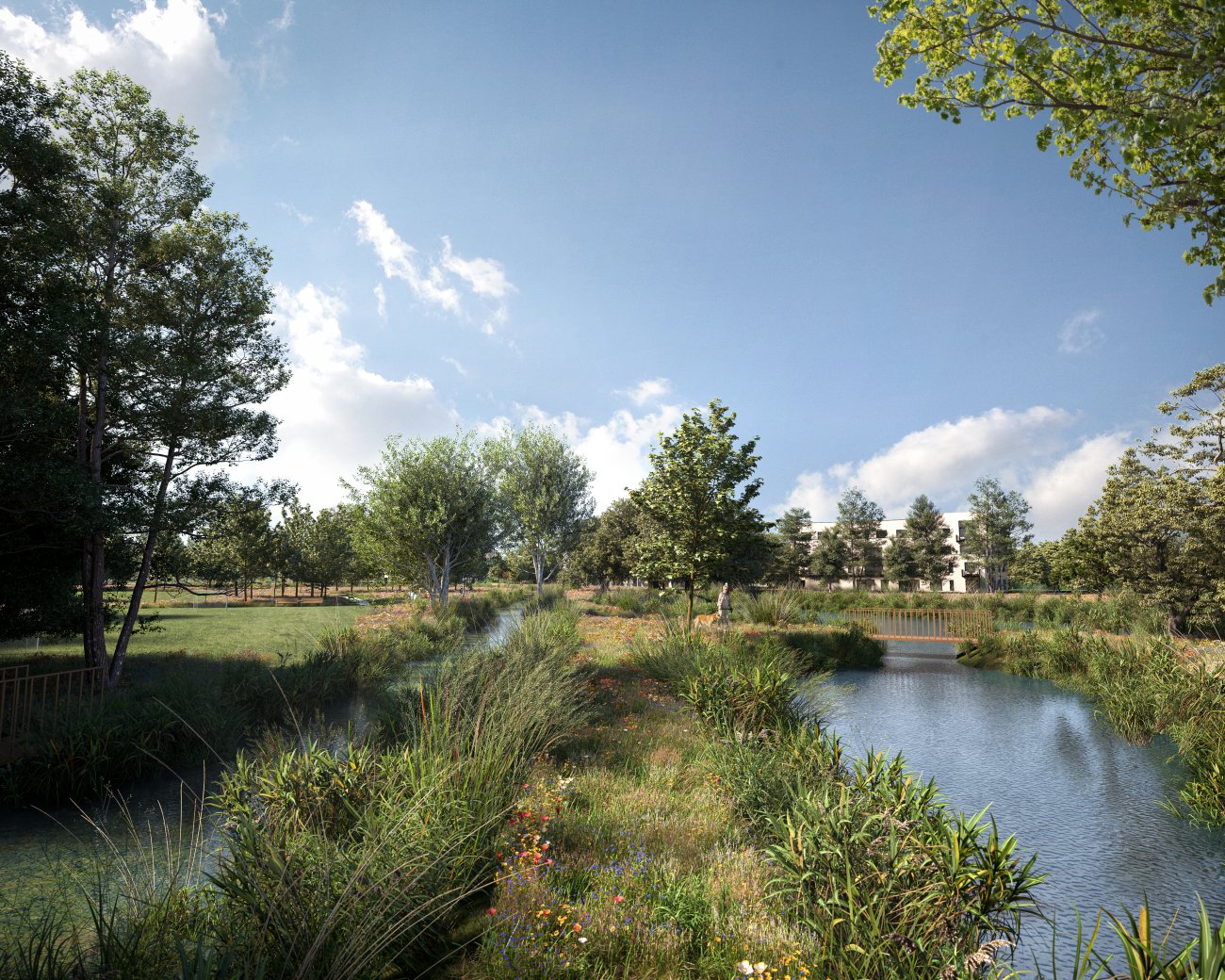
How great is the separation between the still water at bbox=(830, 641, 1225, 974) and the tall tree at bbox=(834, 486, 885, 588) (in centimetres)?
6111

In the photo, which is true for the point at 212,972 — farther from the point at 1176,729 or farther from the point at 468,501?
the point at 468,501

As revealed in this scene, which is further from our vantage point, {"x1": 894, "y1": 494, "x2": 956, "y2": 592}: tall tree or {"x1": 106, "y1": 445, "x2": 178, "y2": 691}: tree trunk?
{"x1": 894, "y1": 494, "x2": 956, "y2": 592}: tall tree

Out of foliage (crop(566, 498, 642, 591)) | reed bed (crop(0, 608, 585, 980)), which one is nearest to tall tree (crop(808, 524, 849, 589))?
foliage (crop(566, 498, 642, 591))

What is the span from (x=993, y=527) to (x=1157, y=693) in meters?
58.6

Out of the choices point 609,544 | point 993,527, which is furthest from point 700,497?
point 993,527

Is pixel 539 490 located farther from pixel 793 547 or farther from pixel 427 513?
pixel 793 547

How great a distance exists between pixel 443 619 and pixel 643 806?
57.5 ft

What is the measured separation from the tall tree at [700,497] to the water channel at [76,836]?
12656mm

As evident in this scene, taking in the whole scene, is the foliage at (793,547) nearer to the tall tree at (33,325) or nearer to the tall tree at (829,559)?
the tall tree at (829,559)

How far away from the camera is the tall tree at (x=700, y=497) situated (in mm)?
18516

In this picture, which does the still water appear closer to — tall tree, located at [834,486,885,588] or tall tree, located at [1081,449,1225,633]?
tall tree, located at [1081,449,1225,633]

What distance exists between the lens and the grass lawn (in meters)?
16.8

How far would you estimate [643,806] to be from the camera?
6.27 metres

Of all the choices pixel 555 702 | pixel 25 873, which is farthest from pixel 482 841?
pixel 25 873
